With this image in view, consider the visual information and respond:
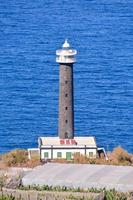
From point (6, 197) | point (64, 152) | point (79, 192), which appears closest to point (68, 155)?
point (64, 152)

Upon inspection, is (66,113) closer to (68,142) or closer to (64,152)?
(68,142)

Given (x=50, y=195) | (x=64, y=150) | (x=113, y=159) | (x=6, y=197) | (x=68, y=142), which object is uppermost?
(x=68, y=142)

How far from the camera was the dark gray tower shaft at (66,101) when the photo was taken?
91312 millimetres

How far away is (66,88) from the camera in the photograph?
300 ft

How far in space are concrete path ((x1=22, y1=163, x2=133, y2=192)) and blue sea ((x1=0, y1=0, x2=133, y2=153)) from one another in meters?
25.0

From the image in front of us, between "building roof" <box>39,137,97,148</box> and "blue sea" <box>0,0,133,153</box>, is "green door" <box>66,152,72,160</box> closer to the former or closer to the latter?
"building roof" <box>39,137,97,148</box>

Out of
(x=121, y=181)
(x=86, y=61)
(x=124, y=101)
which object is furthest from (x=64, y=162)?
(x=86, y=61)

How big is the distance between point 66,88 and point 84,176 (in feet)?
32.5

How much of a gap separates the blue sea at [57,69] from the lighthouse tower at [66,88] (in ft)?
58.8

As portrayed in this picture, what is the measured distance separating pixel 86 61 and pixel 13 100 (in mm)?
21257

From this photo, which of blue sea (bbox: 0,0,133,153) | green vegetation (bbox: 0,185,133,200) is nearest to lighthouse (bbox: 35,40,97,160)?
green vegetation (bbox: 0,185,133,200)

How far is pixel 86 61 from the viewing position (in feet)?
490

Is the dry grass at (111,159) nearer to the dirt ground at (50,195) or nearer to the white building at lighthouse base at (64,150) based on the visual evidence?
the white building at lighthouse base at (64,150)

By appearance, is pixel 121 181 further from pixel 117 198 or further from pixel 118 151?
pixel 118 151
